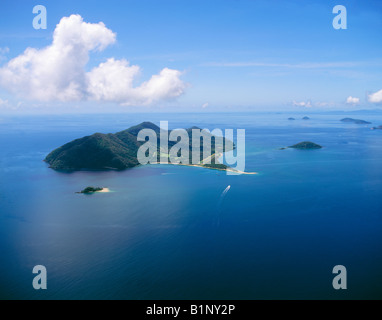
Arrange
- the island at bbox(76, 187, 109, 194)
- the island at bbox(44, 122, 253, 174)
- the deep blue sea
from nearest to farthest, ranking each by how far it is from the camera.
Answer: the deep blue sea < the island at bbox(76, 187, 109, 194) < the island at bbox(44, 122, 253, 174)

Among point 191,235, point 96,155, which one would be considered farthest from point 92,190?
point 191,235

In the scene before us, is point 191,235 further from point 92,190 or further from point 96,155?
point 96,155

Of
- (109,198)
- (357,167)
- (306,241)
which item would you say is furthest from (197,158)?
(306,241)

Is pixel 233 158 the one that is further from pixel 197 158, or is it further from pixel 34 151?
pixel 34 151

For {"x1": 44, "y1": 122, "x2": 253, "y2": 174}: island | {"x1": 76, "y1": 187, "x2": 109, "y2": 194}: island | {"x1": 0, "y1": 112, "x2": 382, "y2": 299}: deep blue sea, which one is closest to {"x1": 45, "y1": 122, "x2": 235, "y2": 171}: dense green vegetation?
{"x1": 44, "y1": 122, "x2": 253, "y2": 174}: island

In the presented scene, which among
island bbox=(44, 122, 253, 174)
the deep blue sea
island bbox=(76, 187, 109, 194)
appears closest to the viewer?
the deep blue sea

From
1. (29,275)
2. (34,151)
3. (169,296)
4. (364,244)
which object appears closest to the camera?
(169,296)

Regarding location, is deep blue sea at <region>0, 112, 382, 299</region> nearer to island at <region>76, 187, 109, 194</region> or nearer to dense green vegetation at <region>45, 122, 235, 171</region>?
island at <region>76, 187, 109, 194</region>

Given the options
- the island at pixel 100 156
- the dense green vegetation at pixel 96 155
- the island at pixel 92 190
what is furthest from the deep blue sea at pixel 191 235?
the dense green vegetation at pixel 96 155
